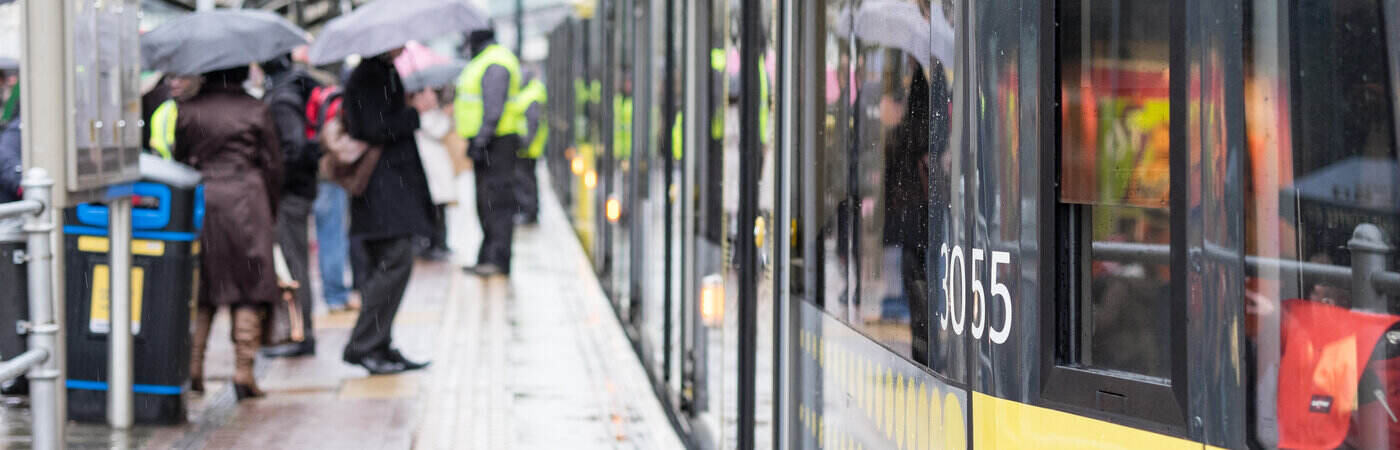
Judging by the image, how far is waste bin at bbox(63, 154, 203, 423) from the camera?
21.4 feet

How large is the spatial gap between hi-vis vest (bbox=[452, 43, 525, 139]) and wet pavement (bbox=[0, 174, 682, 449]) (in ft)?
5.34

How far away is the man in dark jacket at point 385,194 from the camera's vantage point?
7789 mm

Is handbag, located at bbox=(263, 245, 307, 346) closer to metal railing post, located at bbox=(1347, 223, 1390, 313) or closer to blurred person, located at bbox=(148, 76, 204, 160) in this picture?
blurred person, located at bbox=(148, 76, 204, 160)

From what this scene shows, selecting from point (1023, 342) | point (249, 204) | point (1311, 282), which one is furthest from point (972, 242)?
point (249, 204)

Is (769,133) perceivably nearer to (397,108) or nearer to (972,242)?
(972,242)

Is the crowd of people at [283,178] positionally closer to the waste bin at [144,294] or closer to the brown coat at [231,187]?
the brown coat at [231,187]

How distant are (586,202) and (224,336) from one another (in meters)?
5.30

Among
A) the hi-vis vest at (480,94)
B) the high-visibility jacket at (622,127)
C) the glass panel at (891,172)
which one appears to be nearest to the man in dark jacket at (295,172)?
the high-visibility jacket at (622,127)

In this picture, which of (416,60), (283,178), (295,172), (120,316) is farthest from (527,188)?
(120,316)

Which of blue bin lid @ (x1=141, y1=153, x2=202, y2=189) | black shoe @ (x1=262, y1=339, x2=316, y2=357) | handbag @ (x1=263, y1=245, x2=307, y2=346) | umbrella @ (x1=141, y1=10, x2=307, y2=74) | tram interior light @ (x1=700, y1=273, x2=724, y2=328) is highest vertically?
umbrella @ (x1=141, y1=10, x2=307, y2=74)

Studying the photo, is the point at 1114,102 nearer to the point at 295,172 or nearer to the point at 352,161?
the point at 352,161

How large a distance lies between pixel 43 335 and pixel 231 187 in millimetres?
2275

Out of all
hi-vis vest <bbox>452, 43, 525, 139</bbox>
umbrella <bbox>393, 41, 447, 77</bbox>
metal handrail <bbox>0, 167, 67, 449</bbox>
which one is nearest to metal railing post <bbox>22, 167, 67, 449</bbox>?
metal handrail <bbox>0, 167, 67, 449</bbox>

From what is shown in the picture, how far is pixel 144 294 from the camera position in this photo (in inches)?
257
